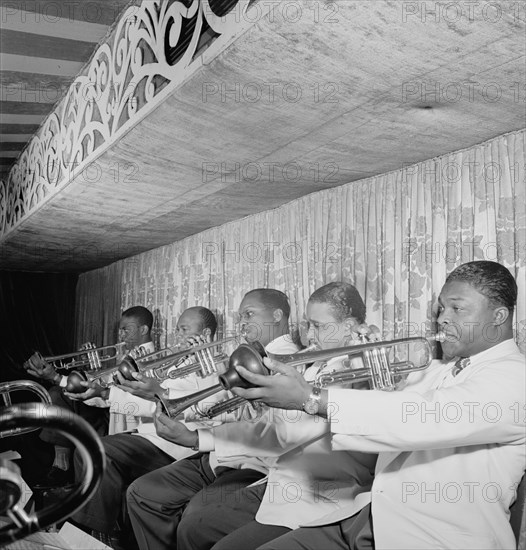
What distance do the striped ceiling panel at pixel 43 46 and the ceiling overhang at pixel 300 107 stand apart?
9.7 inches

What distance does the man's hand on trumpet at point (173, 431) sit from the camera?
3566 mm

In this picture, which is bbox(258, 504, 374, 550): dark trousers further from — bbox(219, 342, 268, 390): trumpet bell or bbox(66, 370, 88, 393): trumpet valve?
bbox(66, 370, 88, 393): trumpet valve

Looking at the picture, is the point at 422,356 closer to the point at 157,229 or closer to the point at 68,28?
the point at 68,28

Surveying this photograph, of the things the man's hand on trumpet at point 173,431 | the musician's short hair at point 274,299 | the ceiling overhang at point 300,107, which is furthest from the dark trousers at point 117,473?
the ceiling overhang at point 300,107

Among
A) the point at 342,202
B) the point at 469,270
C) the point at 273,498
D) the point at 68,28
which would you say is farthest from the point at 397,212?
the point at 68,28

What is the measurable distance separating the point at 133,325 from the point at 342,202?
10.9ft

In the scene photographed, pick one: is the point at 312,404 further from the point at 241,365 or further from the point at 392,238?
the point at 392,238

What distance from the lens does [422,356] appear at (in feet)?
12.3

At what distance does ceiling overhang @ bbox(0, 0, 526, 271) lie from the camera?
2.13 metres

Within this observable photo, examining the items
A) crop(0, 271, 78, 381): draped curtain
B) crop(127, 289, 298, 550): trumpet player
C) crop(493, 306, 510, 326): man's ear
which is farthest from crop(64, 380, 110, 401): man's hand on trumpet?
crop(0, 271, 78, 381): draped curtain

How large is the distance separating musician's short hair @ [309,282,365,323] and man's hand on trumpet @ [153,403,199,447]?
115 centimetres

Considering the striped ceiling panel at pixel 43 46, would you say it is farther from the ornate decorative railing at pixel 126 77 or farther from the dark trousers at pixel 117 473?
the dark trousers at pixel 117 473

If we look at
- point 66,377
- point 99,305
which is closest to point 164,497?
point 66,377

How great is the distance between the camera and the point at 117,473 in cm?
479
